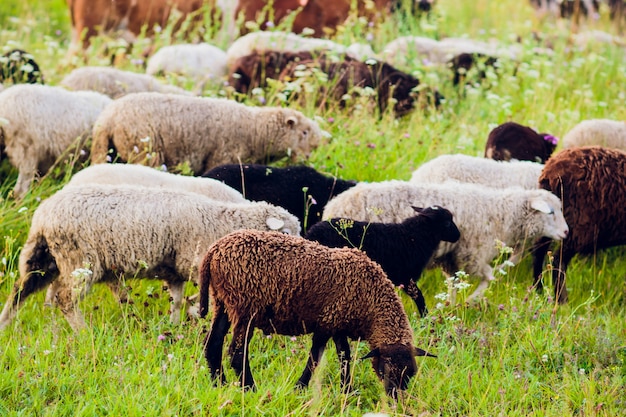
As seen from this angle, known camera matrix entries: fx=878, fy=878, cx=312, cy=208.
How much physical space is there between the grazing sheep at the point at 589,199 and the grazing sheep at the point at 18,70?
508 cm

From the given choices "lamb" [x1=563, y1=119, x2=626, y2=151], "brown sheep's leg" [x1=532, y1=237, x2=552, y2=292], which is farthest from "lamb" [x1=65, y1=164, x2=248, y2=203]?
"lamb" [x1=563, y1=119, x2=626, y2=151]

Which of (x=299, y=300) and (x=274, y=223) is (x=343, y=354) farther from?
(x=274, y=223)

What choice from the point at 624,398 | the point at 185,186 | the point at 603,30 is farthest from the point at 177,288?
the point at 603,30

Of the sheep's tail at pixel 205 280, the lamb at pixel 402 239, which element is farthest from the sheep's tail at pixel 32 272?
the lamb at pixel 402 239

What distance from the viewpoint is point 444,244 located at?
6.34m

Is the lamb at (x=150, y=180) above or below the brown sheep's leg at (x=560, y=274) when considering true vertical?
above

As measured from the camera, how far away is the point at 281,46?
415 inches

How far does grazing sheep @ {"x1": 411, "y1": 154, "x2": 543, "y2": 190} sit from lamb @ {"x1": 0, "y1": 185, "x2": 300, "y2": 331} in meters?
1.99

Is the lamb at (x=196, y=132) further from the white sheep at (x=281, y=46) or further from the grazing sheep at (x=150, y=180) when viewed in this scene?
the white sheep at (x=281, y=46)

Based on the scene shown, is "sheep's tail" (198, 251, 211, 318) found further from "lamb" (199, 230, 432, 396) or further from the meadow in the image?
the meadow

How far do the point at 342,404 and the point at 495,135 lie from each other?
171 inches

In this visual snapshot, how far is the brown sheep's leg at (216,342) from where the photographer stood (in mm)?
4707

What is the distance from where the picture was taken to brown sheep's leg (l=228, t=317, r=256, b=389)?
462 cm

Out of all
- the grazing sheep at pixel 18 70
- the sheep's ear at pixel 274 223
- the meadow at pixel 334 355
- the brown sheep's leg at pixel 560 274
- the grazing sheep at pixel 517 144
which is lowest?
the brown sheep's leg at pixel 560 274
